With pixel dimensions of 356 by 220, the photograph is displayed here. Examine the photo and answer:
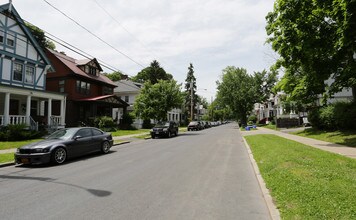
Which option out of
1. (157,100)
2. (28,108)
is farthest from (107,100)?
(28,108)

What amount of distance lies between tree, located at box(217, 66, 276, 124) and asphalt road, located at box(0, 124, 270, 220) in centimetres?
4842

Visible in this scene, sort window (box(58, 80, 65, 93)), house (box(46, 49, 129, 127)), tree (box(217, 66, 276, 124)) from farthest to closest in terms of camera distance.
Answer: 1. tree (box(217, 66, 276, 124))
2. window (box(58, 80, 65, 93))
3. house (box(46, 49, 129, 127))

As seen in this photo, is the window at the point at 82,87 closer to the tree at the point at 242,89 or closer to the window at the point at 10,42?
the window at the point at 10,42

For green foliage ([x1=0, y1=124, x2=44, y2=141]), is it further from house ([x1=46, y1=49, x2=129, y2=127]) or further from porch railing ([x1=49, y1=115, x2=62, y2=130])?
house ([x1=46, y1=49, x2=129, y2=127])

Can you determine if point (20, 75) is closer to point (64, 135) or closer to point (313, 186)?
point (64, 135)

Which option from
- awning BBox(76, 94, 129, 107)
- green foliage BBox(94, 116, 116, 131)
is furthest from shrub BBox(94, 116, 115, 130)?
awning BBox(76, 94, 129, 107)

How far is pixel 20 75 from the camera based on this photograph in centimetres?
2361

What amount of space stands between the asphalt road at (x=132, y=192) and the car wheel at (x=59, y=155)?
2.08 feet

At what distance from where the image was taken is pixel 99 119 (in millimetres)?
28734

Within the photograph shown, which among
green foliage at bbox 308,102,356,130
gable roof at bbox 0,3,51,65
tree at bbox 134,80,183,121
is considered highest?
gable roof at bbox 0,3,51,65

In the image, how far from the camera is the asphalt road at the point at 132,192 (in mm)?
4656

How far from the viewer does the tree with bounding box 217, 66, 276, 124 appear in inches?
2211

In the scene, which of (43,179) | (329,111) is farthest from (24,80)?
(329,111)

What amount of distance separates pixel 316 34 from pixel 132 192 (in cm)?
1252
